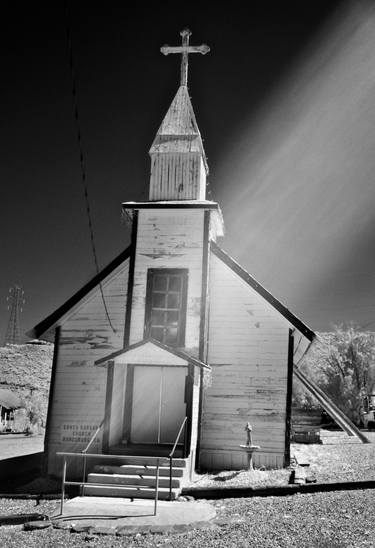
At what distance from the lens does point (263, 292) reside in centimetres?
1580

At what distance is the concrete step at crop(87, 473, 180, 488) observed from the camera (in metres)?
12.2

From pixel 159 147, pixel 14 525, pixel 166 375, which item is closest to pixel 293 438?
pixel 166 375

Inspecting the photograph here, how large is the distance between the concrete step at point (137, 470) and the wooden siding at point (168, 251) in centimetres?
376

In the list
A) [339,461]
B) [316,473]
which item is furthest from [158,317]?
[339,461]

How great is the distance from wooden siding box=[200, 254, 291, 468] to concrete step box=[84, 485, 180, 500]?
369 cm

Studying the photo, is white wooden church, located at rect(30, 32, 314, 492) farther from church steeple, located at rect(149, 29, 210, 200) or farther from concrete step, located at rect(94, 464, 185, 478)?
concrete step, located at rect(94, 464, 185, 478)

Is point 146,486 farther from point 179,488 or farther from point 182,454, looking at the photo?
point 182,454

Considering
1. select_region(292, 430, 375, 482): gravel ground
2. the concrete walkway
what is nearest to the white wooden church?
select_region(292, 430, 375, 482): gravel ground

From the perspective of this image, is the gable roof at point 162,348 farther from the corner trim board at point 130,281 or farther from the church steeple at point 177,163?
the church steeple at point 177,163

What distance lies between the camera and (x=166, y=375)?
1577cm

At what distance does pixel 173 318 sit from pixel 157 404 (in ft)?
7.88

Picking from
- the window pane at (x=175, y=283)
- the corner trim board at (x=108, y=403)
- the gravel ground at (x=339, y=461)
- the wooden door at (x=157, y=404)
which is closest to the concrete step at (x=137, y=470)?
the corner trim board at (x=108, y=403)

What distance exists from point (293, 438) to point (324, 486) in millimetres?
Answer: 13497

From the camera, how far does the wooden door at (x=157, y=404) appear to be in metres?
15.3
